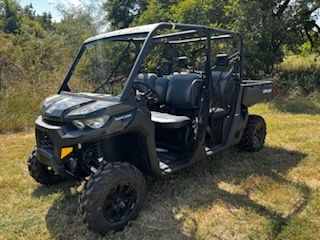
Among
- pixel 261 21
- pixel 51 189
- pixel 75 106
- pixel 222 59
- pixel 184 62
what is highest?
pixel 261 21

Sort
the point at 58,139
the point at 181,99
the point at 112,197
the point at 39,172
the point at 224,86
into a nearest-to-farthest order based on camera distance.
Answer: the point at 58,139, the point at 112,197, the point at 39,172, the point at 181,99, the point at 224,86

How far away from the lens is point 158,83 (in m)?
4.08

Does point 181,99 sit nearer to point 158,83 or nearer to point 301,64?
point 158,83

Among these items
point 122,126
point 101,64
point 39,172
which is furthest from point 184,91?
point 39,172

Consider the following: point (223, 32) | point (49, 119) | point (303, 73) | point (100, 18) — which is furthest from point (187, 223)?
point (100, 18)

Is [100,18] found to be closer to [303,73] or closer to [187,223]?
[303,73]

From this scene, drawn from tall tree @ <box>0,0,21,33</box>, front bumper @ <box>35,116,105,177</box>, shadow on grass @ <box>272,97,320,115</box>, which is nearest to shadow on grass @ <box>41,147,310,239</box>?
front bumper @ <box>35,116,105,177</box>

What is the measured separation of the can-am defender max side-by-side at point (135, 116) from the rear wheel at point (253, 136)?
0.04ft

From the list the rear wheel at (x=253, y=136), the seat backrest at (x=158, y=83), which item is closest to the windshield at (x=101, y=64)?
the seat backrest at (x=158, y=83)

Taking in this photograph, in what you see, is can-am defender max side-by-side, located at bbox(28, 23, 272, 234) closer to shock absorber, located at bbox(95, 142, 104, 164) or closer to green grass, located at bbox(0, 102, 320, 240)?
shock absorber, located at bbox(95, 142, 104, 164)

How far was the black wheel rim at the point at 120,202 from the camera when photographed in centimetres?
277

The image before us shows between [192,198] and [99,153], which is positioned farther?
[192,198]

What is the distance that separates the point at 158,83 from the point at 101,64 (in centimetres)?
71

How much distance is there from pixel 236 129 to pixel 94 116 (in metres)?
2.12
